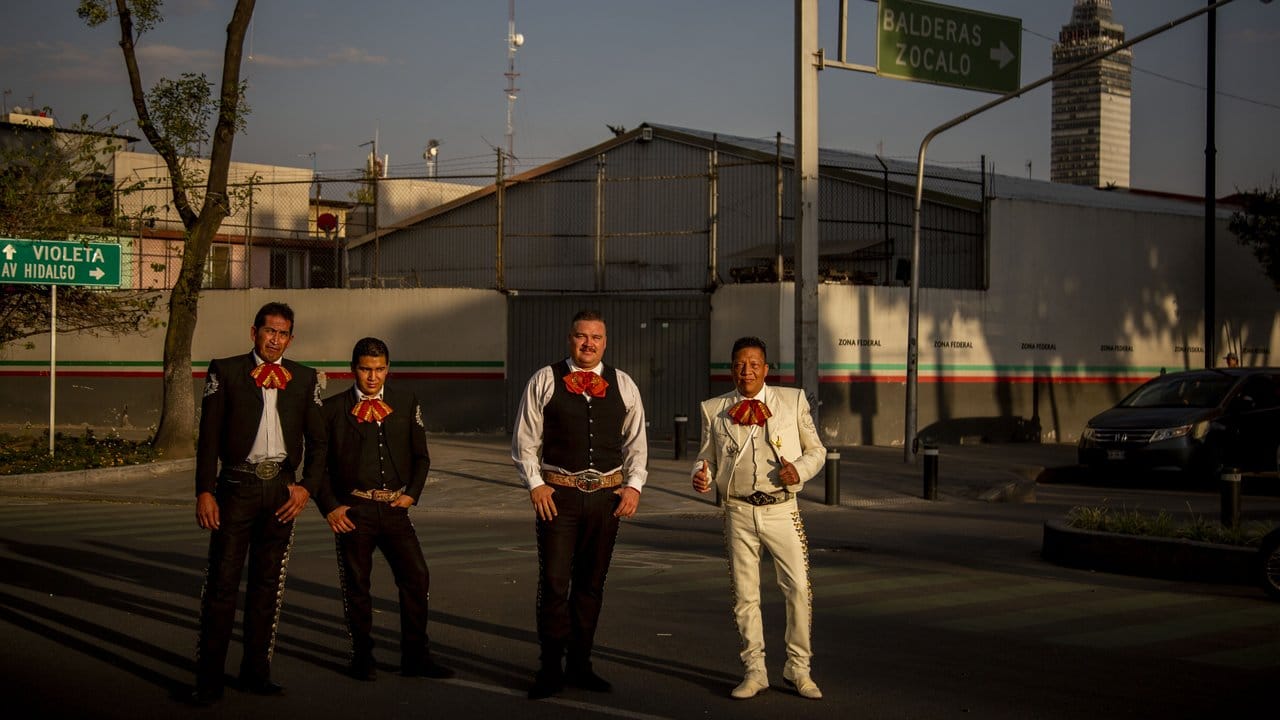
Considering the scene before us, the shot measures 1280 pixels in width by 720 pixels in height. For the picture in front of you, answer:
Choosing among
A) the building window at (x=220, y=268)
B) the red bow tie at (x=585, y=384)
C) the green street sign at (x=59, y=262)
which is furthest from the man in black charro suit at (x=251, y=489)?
the building window at (x=220, y=268)

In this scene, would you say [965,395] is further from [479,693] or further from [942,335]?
[479,693]

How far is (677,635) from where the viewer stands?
8.73 metres

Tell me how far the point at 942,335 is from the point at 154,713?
23.4m

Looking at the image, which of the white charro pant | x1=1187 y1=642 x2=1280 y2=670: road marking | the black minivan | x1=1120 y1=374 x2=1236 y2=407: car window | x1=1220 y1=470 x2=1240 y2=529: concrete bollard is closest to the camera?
the white charro pant

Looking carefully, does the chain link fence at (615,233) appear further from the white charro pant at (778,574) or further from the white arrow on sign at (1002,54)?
the white charro pant at (778,574)

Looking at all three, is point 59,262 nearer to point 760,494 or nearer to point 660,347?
point 660,347

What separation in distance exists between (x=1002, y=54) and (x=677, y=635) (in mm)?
13963

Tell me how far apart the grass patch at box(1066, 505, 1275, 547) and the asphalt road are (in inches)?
23.7

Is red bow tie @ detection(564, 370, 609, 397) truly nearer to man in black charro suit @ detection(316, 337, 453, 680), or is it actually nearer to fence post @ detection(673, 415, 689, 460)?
man in black charro suit @ detection(316, 337, 453, 680)

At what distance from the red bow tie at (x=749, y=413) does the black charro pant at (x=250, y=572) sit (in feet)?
7.74

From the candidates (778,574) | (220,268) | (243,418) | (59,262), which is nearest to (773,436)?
(778,574)

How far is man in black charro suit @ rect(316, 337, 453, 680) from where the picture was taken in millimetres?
7305

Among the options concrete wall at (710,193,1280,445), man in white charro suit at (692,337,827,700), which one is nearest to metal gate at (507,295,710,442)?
concrete wall at (710,193,1280,445)

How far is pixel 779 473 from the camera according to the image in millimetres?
7012
